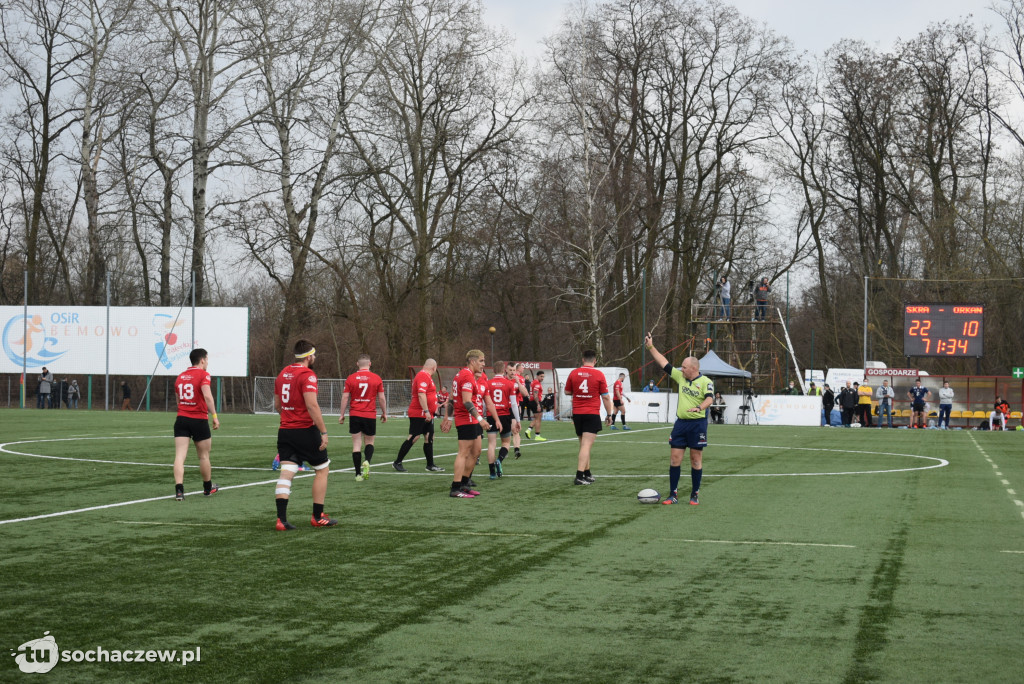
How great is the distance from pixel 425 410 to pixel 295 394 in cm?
681

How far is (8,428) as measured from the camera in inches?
1120

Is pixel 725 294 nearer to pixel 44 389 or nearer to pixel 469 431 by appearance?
pixel 44 389

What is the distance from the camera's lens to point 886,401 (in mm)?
41188

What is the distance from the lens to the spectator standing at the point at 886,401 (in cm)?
4059

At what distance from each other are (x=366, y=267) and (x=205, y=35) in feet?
41.7

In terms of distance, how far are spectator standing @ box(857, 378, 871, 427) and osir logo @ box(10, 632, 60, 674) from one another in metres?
37.8

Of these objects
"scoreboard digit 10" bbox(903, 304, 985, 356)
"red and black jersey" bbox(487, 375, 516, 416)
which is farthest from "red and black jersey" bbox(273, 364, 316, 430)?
"scoreboard digit 10" bbox(903, 304, 985, 356)

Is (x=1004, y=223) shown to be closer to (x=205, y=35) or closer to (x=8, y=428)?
(x=205, y=35)

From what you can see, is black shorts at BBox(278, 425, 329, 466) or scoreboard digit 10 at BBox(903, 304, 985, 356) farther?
scoreboard digit 10 at BBox(903, 304, 985, 356)

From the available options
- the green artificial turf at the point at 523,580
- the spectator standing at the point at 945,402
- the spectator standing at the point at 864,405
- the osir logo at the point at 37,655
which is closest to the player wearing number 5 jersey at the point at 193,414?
the green artificial turf at the point at 523,580

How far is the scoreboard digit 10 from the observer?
38500mm

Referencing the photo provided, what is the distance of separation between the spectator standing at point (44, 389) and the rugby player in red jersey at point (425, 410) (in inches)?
1317

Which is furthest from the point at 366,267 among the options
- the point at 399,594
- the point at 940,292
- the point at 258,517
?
the point at 399,594

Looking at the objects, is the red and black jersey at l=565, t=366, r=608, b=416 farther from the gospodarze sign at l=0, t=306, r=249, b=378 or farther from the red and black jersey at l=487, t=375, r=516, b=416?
the gospodarze sign at l=0, t=306, r=249, b=378
